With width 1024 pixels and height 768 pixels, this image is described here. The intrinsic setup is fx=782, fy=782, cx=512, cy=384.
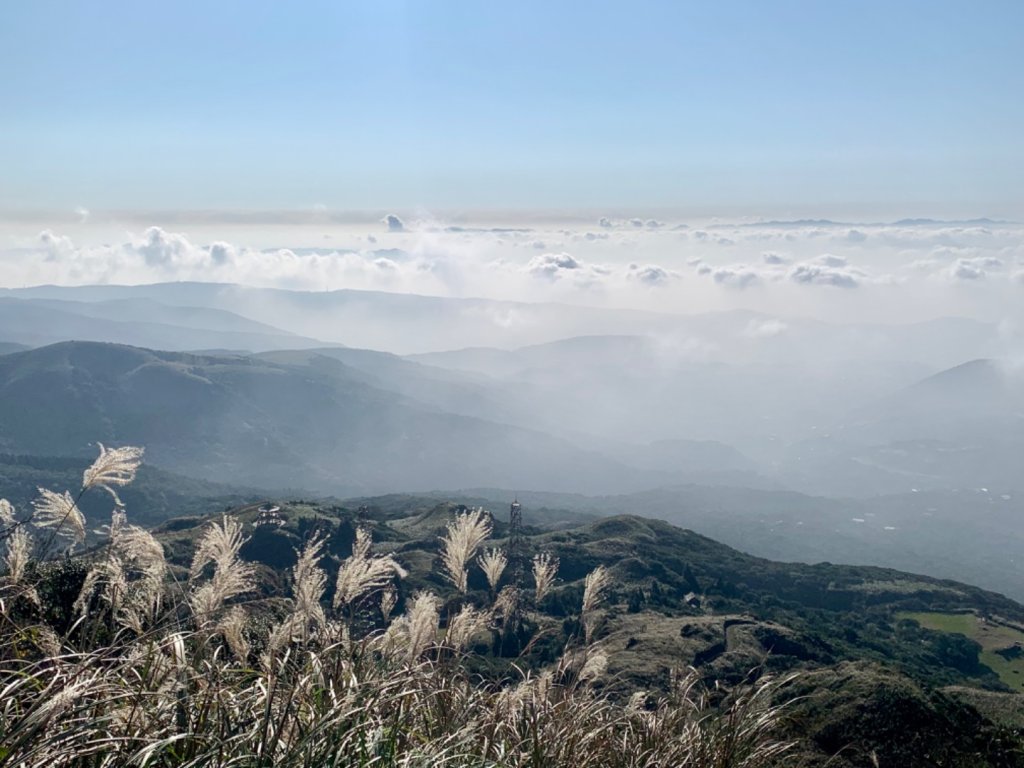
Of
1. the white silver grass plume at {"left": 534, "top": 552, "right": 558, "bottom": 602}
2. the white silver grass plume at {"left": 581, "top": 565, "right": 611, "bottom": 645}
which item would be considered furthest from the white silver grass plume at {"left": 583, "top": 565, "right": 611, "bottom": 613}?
the white silver grass plume at {"left": 534, "top": 552, "right": 558, "bottom": 602}

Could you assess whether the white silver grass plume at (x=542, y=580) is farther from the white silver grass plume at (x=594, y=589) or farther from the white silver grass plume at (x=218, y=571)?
the white silver grass plume at (x=218, y=571)

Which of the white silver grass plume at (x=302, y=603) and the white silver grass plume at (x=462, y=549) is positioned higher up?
the white silver grass plume at (x=302, y=603)

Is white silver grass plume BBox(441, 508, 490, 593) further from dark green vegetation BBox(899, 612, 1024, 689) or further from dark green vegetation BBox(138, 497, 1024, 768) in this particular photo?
dark green vegetation BBox(899, 612, 1024, 689)

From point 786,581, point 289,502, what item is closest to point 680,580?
point 786,581

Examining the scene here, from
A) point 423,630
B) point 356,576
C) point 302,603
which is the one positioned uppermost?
point 356,576

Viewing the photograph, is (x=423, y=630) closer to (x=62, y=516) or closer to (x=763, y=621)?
(x=62, y=516)

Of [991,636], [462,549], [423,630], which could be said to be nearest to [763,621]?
[991,636]

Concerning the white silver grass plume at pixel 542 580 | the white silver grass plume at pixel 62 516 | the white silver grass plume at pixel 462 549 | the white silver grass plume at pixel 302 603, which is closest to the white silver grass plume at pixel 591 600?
the white silver grass plume at pixel 542 580
